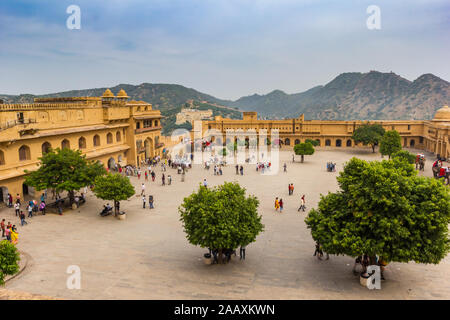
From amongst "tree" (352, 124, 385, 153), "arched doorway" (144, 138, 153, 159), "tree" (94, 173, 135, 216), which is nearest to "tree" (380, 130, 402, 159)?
"tree" (352, 124, 385, 153)

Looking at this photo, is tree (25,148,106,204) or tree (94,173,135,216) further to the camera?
tree (25,148,106,204)

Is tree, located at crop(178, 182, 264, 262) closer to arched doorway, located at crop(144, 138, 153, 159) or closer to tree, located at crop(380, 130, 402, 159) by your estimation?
arched doorway, located at crop(144, 138, 153, 159)

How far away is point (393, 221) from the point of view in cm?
1214

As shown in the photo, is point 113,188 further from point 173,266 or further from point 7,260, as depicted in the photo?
point 7,260

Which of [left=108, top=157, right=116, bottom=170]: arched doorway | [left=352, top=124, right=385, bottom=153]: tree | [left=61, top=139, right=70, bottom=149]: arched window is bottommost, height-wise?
[left=108, top=157, right=116, bottom=170]: arched doorway

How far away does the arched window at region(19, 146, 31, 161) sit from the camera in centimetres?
2649

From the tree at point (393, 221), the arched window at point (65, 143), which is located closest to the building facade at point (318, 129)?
the arched window at point (65, 143)

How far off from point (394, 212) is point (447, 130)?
144 feet

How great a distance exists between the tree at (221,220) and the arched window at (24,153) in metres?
18.6

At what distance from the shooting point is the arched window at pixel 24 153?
26487 mm

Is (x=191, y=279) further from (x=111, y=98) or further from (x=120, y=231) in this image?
(x=111, y=98)

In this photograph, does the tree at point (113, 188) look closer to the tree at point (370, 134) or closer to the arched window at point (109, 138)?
the arched window at point (109, 138)

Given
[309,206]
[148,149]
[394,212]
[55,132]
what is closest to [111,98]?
[148,149]

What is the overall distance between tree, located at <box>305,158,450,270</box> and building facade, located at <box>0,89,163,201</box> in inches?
938
